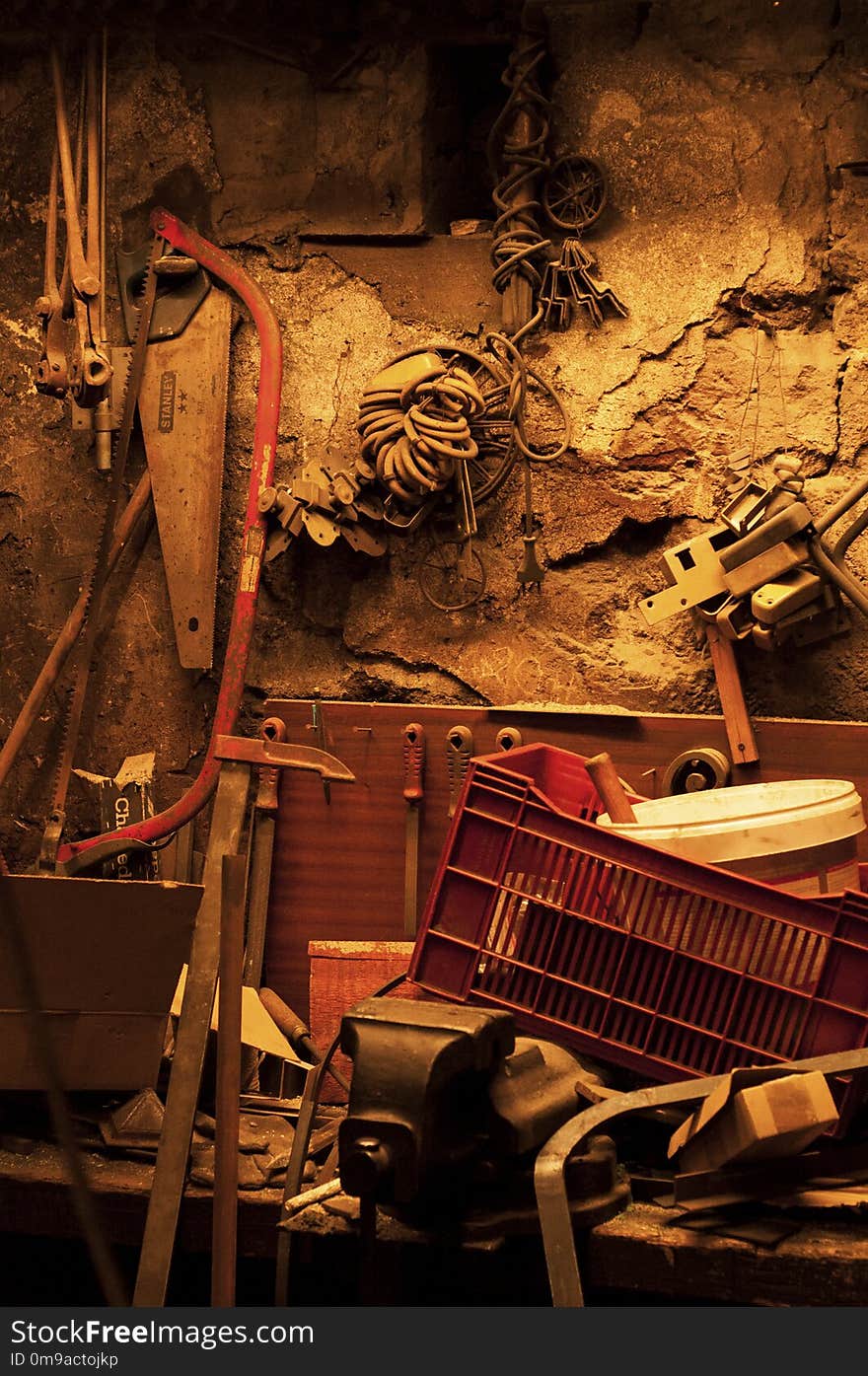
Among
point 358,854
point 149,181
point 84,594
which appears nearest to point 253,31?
point 149,181

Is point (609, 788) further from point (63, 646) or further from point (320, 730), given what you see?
point (63, 646)

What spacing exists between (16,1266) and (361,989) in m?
→ 0.68

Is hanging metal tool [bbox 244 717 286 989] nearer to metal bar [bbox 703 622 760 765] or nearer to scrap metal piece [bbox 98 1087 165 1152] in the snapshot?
scrap metal piece [bbox 98 1087 165 1152]

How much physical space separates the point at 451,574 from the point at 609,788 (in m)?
0.82

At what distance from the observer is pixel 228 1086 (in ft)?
5.69

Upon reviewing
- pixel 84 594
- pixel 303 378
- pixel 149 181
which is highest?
pixel 149 181

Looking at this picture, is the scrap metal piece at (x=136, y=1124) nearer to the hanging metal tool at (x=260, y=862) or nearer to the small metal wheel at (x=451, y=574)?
the hanging metal tool at (x=260, y=862)

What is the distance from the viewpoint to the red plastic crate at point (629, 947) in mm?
1883

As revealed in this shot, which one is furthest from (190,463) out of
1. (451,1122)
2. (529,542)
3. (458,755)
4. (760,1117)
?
(760,1117)

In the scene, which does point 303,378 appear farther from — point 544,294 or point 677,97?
point 677,97

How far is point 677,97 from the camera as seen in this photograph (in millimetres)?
2645

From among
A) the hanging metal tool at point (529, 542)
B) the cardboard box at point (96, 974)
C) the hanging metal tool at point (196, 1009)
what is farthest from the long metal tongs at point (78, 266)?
the cardboard box at point (96, 974)

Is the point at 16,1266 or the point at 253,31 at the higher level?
the point at 253,31

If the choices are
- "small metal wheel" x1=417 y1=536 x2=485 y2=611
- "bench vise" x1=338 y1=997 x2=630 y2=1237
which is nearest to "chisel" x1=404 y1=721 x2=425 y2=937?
"small metal wheel" x1=417 y1=536 x2=485 y2=611
